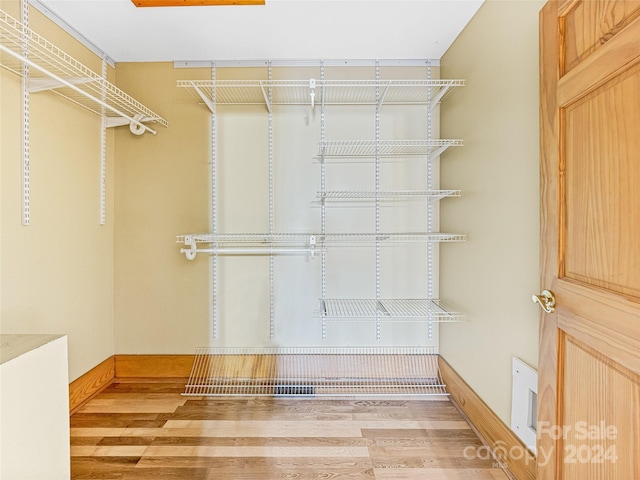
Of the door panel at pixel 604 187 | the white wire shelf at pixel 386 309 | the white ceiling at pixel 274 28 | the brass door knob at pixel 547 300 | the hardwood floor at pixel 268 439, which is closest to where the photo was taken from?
the door panel at pixel 604 187

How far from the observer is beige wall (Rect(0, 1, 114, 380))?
1312 millimetres

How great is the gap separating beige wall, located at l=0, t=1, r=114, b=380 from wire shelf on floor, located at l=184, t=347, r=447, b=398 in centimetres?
70

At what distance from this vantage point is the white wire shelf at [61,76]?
47.0 inches

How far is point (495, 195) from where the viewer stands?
1.39 meters

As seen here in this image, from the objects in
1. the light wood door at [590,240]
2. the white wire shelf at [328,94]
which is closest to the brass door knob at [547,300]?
the light wood door at [590,240]

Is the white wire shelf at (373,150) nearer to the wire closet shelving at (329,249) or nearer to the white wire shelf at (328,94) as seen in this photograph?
the wire closet shelving at (329,249)

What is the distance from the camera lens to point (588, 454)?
2.78 ft

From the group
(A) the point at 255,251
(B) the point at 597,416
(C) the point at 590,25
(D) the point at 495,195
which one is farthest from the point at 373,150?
(B) the point at 597,416

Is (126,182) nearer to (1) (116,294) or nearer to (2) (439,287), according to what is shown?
(1) (116,294)

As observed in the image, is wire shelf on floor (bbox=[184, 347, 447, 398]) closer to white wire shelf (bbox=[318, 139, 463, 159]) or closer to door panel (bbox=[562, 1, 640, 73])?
white wire shelf (bbox=[318, 139, 463, 159])

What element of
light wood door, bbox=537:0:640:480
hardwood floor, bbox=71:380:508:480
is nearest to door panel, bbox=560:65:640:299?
light wood door, bbox=537:0:640:480

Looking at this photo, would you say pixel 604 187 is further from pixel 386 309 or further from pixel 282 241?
pixel 282 241

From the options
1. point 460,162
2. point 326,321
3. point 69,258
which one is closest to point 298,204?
point 326,321

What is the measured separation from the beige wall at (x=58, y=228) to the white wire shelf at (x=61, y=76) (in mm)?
58
